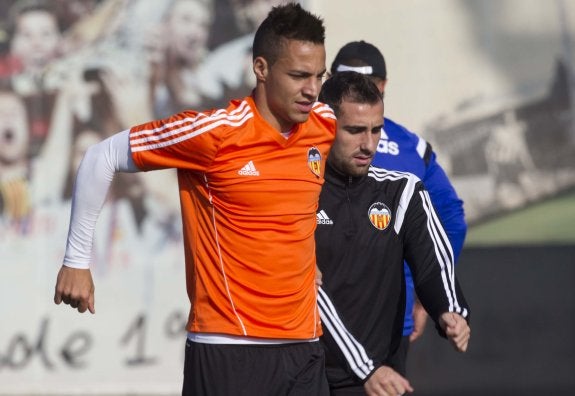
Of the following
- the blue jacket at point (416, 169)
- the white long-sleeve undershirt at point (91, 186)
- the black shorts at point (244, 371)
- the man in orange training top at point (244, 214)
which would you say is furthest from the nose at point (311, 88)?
the blue jacket at point (416, 169)

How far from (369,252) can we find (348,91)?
0.65m

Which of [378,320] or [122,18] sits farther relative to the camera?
[122,18]

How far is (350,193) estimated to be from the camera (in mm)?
4820

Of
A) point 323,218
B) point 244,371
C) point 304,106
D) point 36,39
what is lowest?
point 244,371

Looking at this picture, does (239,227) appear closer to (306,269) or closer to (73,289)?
(306,269)

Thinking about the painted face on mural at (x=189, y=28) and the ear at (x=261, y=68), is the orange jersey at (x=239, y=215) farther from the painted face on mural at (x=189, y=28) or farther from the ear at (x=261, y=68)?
the painted face on mural at (x=189, y=28)

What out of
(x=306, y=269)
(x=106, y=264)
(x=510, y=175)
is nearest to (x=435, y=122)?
(x=510, y=175)

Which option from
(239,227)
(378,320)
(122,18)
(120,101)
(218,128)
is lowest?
(378,320)

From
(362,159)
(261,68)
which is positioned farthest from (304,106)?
(362,159)

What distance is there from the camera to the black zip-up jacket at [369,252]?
15.5 ft

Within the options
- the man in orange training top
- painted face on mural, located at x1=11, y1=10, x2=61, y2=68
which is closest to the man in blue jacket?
the man in orange training top

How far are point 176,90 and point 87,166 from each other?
477 cm

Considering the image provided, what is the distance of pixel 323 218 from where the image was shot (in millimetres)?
4773

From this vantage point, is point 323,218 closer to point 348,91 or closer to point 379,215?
point 379,215
